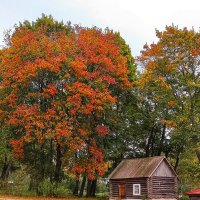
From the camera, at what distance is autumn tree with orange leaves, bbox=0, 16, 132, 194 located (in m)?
38.1

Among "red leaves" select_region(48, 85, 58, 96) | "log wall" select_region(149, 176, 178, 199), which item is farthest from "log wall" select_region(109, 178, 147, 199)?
"red leaves" select_region(48, 85, 58, 96)

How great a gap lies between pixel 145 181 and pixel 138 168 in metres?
→ 2.20

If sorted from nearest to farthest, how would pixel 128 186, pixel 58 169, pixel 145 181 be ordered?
pixel 145 181 → pixel 128 186 → pixel 58 169

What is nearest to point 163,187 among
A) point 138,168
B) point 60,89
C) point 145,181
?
point 145,181

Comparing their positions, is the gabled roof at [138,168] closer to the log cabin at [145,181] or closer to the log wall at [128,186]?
the log cabin at [145,181]

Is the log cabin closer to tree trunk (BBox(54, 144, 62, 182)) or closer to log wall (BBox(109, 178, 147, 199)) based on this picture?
log wall (BBox(109, 178, 147, 199))

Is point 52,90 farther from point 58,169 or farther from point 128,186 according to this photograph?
point 128,186

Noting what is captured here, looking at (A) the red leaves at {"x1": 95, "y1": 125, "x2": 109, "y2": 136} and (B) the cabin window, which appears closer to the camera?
(B) the cabin window

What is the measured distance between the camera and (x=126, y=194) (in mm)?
39312

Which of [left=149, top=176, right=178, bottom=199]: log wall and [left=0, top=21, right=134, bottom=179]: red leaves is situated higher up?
[left=0, top=21, right=134, bottom=179]: red leaves

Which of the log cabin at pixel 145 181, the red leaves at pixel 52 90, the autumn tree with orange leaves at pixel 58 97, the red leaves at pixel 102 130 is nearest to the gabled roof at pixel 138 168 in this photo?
the log cabin at pixel 145 181

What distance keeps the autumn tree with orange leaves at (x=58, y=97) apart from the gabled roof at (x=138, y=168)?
201 cm

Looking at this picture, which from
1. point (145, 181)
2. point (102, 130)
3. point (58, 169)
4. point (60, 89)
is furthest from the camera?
point (58, 169)

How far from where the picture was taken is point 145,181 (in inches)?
1479
